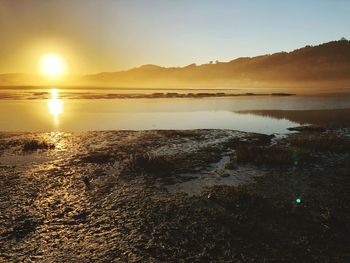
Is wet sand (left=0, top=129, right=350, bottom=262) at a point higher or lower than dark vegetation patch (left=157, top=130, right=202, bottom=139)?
lower

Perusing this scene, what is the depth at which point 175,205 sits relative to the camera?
36.7 ft

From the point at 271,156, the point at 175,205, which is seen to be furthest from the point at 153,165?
the point at 271,156

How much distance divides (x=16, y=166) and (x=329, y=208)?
53.1 ft

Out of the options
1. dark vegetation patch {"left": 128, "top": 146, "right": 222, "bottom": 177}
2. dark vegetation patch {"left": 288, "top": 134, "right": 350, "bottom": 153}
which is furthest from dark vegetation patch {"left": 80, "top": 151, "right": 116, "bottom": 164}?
dark vegetation patch {"left": 288, "top": 134, "right": 350, "bottom": 153}

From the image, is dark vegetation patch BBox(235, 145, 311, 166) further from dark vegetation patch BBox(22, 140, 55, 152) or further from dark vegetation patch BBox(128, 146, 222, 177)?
dark vegetation patch BBox(22, 140, 55, 152)

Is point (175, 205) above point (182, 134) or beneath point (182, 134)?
beneath

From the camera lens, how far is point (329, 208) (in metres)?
10.8

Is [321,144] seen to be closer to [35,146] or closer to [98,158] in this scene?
[98,158]

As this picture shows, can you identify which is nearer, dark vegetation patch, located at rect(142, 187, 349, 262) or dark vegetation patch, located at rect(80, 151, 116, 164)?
dark vegetation patch, located at rect(142, 187, 349, 262)

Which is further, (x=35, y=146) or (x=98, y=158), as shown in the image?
(x=35, y=146)

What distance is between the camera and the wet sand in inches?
327

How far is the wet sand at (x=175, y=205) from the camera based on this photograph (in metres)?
8.30

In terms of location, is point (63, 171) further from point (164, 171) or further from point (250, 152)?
point (250, 152)

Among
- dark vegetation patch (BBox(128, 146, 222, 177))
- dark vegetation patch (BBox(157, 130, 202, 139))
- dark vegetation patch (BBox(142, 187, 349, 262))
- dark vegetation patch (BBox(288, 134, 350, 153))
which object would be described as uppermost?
dark vegetation patch (BBox(157, 130, 202, 139))
